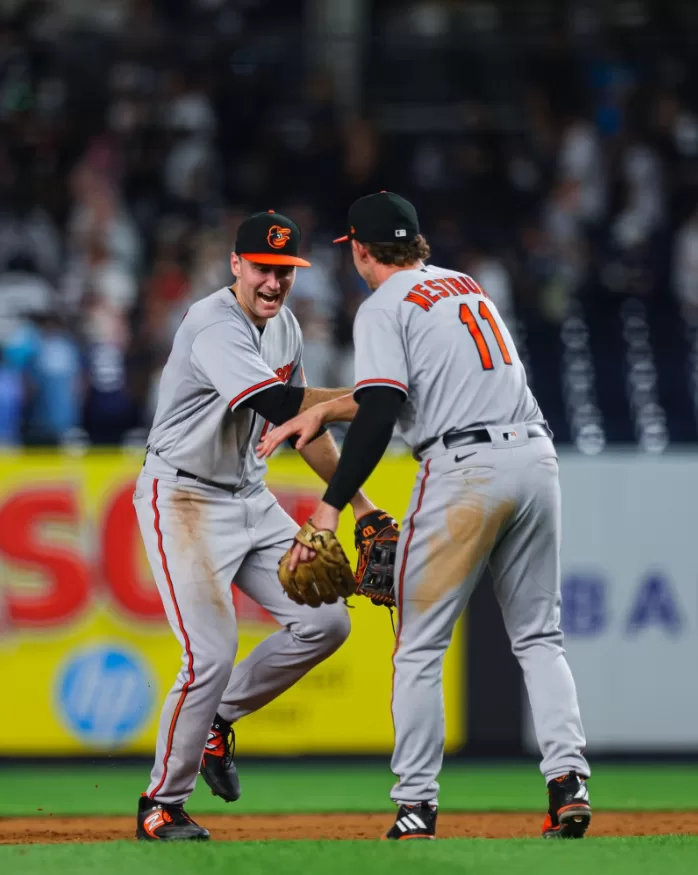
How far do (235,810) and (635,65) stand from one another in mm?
9421

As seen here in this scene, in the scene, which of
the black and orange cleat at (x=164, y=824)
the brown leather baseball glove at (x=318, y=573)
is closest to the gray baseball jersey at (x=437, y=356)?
the brown leather baseball glove at (x=318, y=573)

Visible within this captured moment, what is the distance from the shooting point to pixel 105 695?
26.1 ft

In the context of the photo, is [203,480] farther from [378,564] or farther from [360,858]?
[360,858]

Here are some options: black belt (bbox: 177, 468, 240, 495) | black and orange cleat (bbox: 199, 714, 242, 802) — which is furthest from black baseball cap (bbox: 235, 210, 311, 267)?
black and orange cleat (bbox: 199, 714, 242, 802)

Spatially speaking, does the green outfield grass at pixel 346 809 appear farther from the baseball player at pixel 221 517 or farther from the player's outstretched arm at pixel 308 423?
the player's outstretched arm at pixel 308 423

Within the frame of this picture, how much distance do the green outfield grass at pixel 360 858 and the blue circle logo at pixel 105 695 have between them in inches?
126

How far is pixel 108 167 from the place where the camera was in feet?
40.5

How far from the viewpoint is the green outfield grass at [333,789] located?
6.82 meters

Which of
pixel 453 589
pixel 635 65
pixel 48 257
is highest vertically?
pixel 635 65

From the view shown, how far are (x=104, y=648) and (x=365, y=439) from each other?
351 centimetres

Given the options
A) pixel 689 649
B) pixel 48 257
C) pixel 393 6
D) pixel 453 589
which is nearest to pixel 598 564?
pixel 689 649

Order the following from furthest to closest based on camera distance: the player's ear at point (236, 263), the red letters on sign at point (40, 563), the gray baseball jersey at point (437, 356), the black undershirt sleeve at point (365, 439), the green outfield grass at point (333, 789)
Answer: the red letters on sign at point (40, 563) < the green outfield grass at point (333, 789) < the player's ear at point (236, 263) < the gray baseball jersey at point (437, 356) < the black undershirt sleeve at point (365, 439)

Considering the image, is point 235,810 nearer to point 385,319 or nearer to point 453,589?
point 453,589

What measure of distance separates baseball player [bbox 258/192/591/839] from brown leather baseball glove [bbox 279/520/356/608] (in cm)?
4
